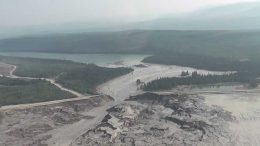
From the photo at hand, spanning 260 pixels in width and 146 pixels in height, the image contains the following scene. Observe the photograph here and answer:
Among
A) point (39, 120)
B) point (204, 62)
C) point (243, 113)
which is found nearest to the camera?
point (243, 113)

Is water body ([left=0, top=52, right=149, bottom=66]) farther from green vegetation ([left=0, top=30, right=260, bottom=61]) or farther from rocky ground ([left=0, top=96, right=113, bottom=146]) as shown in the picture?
rocky ground ([left=0, top=96, right=113, bottom=146])

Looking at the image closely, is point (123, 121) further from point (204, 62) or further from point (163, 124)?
point (204, 62)

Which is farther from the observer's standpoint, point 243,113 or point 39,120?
point 39,120

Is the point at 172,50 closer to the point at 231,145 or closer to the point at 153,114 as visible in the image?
the point at 153,114

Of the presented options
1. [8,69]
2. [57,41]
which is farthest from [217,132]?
[57,41]

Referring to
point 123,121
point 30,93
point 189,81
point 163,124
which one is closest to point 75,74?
point 30,93

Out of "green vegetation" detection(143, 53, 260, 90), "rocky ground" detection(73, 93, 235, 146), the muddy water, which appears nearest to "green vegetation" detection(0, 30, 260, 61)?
"green vegetation" detection(143, 53, 260, 90)
